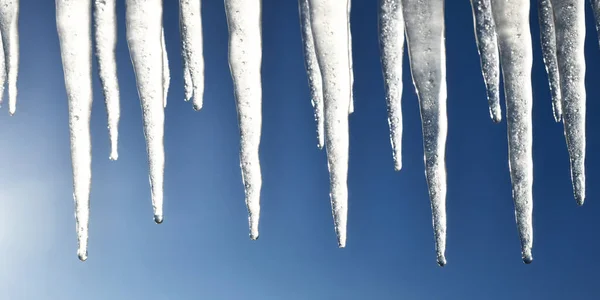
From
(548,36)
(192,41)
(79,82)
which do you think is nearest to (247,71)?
(192,41)

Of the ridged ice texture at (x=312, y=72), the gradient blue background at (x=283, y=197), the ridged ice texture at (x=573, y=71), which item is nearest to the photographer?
the ridged ice texture at (x=573, y=71)

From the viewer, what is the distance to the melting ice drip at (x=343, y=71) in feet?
1.87

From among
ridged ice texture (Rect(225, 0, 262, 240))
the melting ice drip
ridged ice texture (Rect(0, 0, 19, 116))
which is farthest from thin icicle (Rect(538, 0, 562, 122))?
ridged ice texture (Rect(0, 0, 19, 116))

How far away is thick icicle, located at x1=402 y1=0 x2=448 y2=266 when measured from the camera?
0.57 meters

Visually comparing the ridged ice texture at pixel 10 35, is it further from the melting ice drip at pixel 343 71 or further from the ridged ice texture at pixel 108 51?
the ridged ice texture at pixel 108 51

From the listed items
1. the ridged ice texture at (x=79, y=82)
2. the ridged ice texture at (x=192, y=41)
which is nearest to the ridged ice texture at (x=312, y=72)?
the ridged ice texture at (x=192, y=41)

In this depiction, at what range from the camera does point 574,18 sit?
1.84ft

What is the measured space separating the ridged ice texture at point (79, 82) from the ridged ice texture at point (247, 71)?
5.6 inches

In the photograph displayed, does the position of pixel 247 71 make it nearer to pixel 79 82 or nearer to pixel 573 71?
pixel 79 82

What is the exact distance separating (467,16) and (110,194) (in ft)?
1.91

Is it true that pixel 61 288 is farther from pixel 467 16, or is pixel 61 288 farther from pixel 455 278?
pixel 467 16

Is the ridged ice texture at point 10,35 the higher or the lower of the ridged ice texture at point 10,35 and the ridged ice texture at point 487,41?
the higher

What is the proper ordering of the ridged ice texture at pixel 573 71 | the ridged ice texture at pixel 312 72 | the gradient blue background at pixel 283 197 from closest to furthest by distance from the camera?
the ridged ice texture at pixel 573 71 → the ridged ice texture at pixel 312 72 → the gradient blue background at pixel 283 197

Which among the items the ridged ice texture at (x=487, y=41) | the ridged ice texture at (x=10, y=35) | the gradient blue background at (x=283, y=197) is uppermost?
the ridged ice texture at (x=10, y=35)
